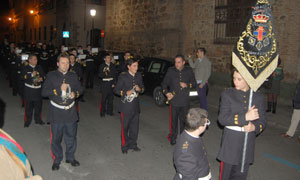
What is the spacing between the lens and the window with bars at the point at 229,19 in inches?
557

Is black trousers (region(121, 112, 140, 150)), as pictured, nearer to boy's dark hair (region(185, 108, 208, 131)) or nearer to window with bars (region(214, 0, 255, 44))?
boy's dark hair (region(185, 108, 208, 131))

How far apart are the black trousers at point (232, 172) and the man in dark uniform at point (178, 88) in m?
2.59

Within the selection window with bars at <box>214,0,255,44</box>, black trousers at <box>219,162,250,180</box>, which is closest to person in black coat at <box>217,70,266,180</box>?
black trousers at <box>219,162,250,180</box>

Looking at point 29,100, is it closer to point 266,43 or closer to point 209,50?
point 266,43

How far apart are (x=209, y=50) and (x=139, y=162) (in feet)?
37.8

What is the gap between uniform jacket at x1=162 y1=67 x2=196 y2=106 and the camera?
6.48 meters

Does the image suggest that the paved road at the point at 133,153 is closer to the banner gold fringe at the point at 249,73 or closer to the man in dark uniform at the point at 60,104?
the man in dark uniform at the point at 60,104

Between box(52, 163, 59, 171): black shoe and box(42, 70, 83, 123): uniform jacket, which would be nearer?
box(42, 70, 83, 123): uniform jacket

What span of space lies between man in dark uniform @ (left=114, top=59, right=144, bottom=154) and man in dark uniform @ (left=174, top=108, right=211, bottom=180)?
2892mm

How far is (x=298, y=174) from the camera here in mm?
5480

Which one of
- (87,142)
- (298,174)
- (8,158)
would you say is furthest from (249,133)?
(87,142)

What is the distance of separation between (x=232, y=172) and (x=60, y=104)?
10.4ft

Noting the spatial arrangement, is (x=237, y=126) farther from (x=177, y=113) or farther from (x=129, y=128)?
(x=129, y=128)

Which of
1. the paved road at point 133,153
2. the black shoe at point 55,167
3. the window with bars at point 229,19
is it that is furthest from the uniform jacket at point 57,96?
the window with bars at point 229,19
